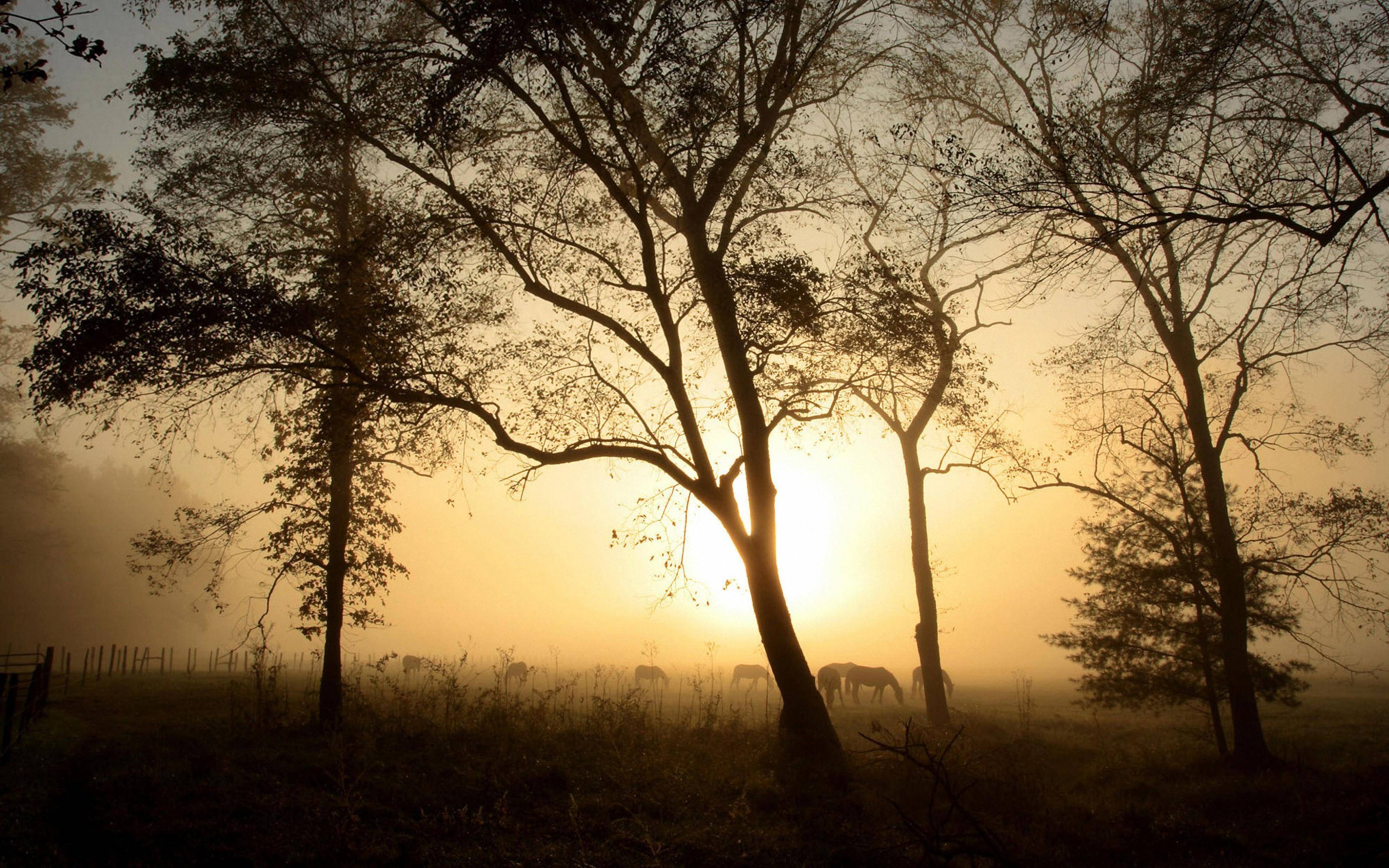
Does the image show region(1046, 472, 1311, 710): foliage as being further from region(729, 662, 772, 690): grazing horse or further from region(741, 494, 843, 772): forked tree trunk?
region(729, 662, 772, 690): grazing horse

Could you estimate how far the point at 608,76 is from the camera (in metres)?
11.0

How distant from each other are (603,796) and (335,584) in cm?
776

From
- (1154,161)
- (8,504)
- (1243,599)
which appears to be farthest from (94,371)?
(8,504)

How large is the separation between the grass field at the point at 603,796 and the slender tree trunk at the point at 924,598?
319 centimetres

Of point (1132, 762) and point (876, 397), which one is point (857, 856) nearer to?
point (1132, 762)

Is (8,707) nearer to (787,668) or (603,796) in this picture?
(603,796)

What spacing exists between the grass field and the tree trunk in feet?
1.53

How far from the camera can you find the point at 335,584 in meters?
13.9

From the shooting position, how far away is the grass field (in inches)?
277

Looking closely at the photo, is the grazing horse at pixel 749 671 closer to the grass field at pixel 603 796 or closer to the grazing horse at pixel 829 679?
the grazing horse at pixel 829 679

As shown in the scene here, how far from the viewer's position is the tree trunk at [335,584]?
13055mm

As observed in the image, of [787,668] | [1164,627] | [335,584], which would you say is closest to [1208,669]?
[1164,627]

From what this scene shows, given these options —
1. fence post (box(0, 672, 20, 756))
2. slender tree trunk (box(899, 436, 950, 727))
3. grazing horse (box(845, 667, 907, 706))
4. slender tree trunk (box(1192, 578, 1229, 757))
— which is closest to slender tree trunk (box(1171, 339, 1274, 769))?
slender tree trunk (box(1192, 578, 1229, 757))

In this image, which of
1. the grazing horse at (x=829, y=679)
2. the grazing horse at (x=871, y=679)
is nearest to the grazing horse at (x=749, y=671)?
the grazing horse at (x=871, y=679)
